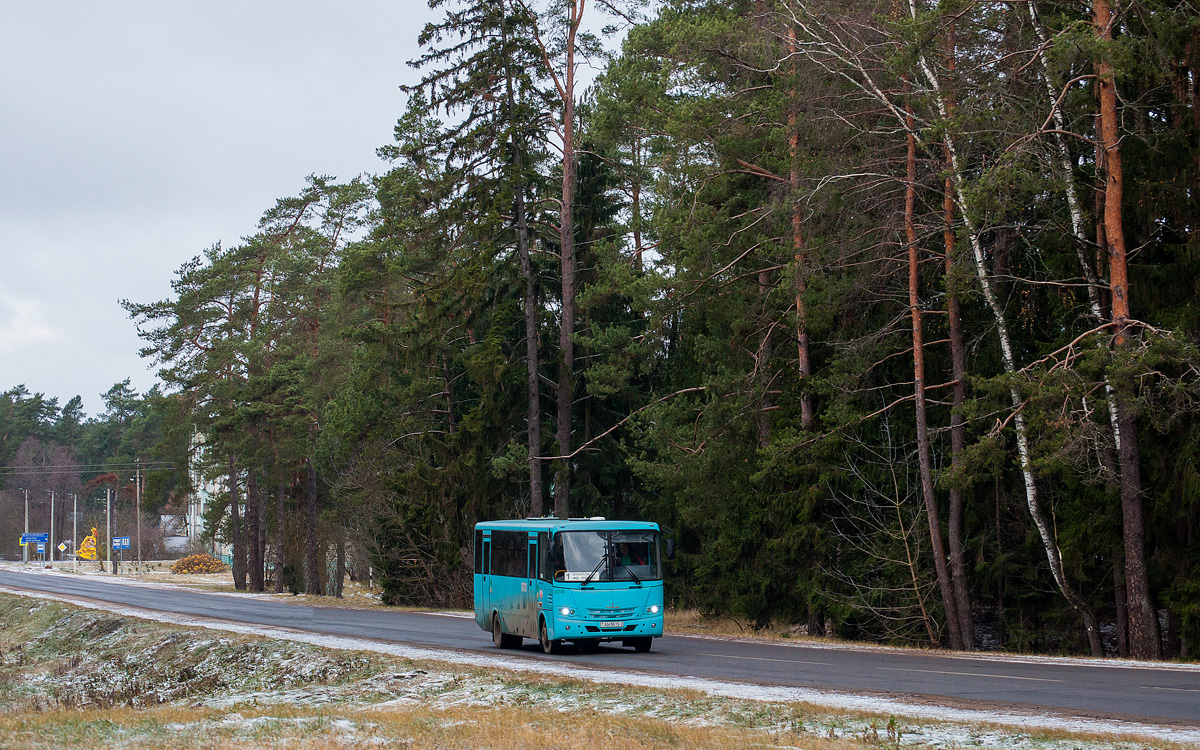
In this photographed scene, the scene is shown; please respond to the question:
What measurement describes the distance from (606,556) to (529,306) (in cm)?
2176

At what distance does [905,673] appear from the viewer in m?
17.1

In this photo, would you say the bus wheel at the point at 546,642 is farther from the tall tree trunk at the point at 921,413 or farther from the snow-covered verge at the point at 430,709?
the tall tree trunk at the point at 921,413

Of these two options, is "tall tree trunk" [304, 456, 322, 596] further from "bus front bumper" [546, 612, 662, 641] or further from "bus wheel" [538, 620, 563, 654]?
"bus front bumper" [546, 612, 662, 641]

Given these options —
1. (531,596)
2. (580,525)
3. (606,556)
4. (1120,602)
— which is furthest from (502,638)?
(1120,602)

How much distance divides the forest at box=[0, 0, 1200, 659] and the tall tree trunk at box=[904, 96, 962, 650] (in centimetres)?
11

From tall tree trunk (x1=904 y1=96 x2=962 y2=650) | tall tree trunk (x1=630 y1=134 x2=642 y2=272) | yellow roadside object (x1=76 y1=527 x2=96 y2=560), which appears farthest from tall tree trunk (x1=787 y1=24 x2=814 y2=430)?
yellow roadside object (x1=76 y1=527 x2=96 y2=560)

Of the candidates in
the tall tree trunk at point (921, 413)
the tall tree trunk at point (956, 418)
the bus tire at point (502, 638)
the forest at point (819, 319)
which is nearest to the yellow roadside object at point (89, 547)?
the forest at point (819, 319)

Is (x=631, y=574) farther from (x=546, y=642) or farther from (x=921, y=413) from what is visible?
(x=921, y=413)

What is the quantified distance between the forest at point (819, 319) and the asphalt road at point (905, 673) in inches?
182

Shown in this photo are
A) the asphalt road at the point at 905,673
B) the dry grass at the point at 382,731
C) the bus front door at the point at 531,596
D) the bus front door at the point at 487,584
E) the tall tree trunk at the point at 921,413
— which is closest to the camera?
the dry grass at the point at 382,731

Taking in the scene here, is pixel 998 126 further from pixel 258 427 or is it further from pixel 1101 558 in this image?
pixel 258 427

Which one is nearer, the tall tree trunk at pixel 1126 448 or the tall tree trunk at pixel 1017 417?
the tall tree trunk at pixel 1126 448

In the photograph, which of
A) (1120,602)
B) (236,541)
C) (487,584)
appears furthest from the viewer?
(236,541)

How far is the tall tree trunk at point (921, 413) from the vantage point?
26344 mm
